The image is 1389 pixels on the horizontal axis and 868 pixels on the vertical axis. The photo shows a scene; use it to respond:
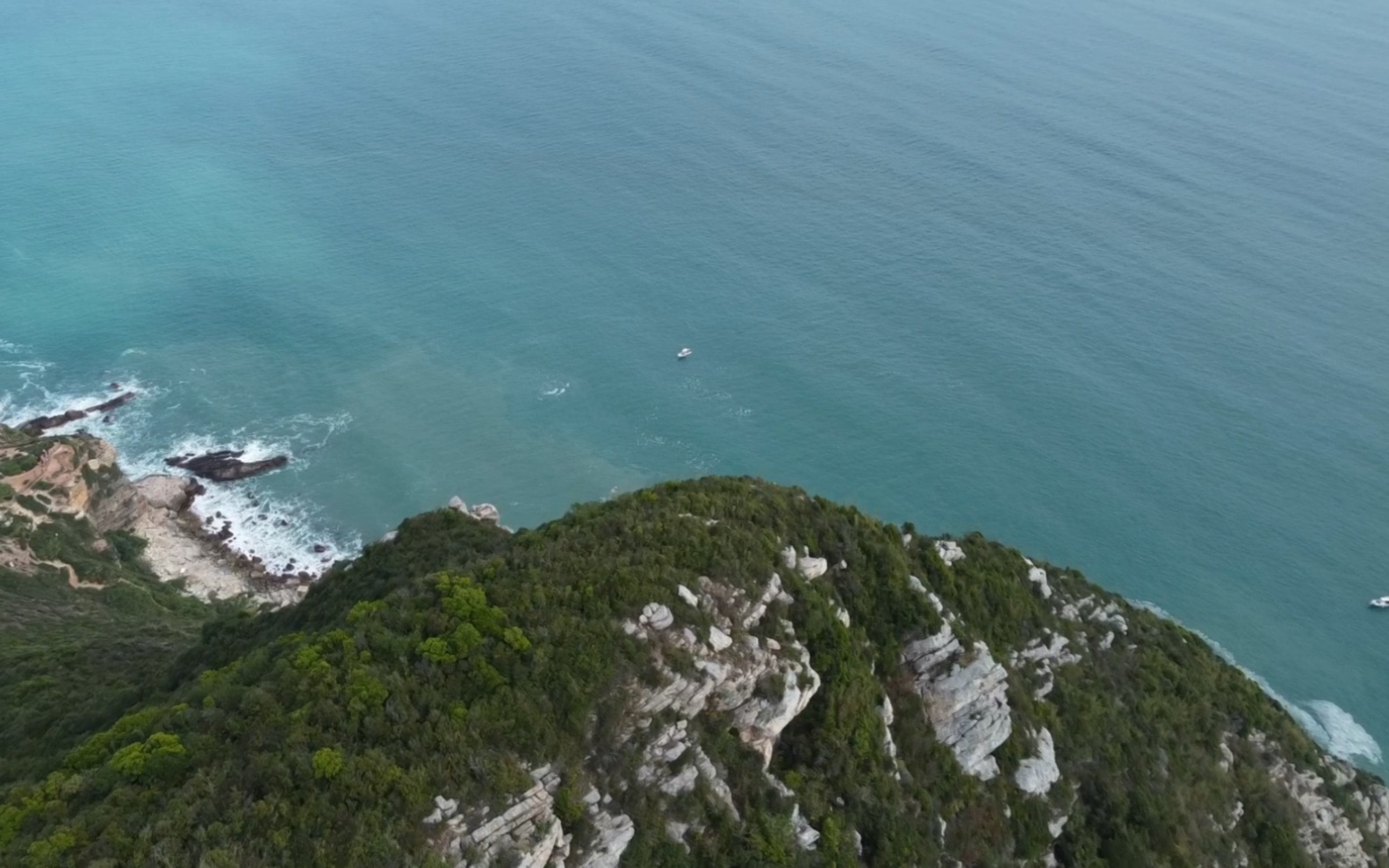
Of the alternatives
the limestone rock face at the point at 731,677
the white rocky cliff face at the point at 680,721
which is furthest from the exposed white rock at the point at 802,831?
the limestone rock face at the point at 731,677

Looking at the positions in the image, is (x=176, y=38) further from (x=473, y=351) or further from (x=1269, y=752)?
(x=1269, y=752)

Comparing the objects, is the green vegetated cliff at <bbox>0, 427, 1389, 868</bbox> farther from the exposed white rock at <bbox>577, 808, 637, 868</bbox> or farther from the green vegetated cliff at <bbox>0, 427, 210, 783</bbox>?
the green vegetated cliff at <bbox>0, 427, 210, 783</bbox>

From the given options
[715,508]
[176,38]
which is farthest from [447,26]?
[715,508]

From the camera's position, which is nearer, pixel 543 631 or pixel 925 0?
pixel 543 631

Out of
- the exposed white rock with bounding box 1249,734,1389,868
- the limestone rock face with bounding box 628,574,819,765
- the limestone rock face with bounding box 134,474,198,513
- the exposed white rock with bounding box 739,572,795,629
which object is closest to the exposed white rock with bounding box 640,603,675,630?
the limestone rock face with bounding box 628,574,819,765

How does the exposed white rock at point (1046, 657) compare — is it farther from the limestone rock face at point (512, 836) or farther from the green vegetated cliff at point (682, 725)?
the limestone rock face at point (512, 836)

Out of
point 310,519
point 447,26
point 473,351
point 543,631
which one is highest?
point 543,631

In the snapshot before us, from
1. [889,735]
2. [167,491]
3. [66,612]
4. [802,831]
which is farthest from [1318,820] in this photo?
[167,491]

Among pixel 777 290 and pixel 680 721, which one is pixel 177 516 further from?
pixel 680 721
